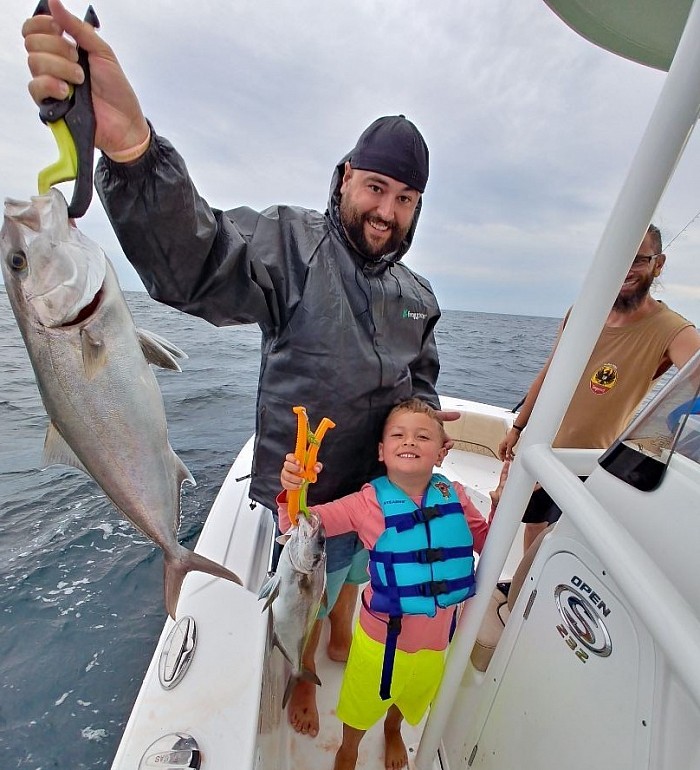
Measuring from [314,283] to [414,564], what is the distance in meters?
1.14

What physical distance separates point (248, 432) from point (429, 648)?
547 centimetres

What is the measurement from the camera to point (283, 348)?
5.68ft

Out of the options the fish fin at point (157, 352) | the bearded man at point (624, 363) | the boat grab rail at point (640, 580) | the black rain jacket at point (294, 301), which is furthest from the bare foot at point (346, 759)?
the fish fin at point (157, 352)

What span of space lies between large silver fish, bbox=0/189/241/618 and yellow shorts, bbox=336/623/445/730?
91 centimetres

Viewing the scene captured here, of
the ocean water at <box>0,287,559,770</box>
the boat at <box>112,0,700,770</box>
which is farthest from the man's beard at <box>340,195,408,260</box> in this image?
the ocean water at <box>0,287,559,770</box>

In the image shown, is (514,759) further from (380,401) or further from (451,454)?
(451,454)

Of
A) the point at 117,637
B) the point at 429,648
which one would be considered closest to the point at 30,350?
the point at 429,648

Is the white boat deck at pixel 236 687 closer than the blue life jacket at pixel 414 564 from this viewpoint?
Yes

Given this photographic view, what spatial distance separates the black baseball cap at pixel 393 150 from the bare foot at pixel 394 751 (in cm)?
244

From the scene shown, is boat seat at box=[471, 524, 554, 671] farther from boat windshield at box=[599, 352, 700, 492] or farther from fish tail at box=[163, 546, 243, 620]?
fish tail at box=[163, 546, 243, 620]

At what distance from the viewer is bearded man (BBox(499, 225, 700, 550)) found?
2064mm

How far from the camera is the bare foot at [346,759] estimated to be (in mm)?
1859

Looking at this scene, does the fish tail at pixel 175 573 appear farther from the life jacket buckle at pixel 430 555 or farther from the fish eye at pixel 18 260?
the fish eye at pixel 18 260

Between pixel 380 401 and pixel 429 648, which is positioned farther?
pixel 380 401
